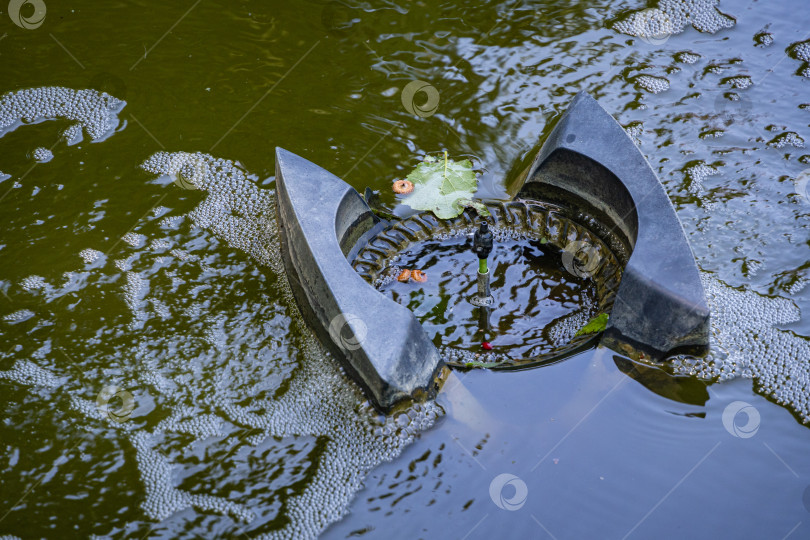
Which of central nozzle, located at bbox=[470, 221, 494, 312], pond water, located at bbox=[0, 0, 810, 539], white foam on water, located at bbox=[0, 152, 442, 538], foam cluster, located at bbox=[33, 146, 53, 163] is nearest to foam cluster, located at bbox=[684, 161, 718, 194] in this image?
pond water, located at bbox=[0, 0, 810, 539]

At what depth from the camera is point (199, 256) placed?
2910mm

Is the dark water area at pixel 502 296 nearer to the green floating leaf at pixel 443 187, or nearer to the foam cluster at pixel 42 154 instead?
the green floating leaf at pixel 443 187

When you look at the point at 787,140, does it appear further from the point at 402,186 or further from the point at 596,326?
the point at 402,186

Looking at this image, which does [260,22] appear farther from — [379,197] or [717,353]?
[717,353]

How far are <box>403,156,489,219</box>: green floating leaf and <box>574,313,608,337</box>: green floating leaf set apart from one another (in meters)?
0.68

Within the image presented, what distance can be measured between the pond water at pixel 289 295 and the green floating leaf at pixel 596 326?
9 centimetres

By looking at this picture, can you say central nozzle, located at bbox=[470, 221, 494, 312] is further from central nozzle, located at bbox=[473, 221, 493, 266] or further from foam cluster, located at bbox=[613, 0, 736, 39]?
foam cluster, located at bbox=[613, 0, 736, 39]

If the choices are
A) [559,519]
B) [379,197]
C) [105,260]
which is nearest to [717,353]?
[559,519]

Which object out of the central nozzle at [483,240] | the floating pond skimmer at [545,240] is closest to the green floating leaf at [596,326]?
the floating pond skimmer at [545,240]

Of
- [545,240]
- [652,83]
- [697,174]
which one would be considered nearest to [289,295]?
[545,240]

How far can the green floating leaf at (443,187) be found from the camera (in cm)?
290

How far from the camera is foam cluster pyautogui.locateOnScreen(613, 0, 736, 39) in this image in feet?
12.6

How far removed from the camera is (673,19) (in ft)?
12.8

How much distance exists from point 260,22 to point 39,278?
1.92 m
